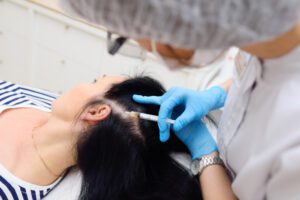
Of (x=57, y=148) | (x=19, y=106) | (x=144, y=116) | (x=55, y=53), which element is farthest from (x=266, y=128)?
(x=55, y=53)

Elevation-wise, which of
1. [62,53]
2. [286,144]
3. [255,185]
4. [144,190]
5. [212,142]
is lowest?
[62,53]

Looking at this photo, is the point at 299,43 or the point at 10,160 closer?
the point at 299,43

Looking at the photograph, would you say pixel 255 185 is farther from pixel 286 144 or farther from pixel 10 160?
pixel 10 160

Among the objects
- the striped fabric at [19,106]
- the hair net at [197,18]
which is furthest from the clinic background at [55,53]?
the hair net at [197,18]

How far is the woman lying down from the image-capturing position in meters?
1.10

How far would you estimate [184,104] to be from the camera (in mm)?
1232

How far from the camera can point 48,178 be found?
1.22 meters

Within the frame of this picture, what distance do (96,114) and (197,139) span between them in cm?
34

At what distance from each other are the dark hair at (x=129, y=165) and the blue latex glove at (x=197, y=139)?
59 millimetres

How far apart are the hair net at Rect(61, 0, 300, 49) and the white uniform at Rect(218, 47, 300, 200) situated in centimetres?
20

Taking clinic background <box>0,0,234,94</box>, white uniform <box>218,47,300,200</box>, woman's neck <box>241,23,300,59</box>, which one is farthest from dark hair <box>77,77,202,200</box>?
clinic background <box>0,0,234,94</box>

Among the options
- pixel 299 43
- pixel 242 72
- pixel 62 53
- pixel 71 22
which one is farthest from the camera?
pixel 62 53

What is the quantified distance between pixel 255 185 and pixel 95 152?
1.68 feet

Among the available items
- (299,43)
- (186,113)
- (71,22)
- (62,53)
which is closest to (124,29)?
(299,43)
